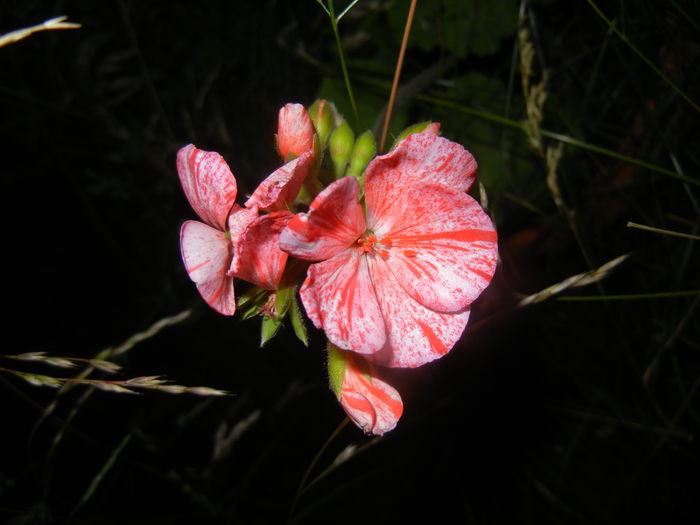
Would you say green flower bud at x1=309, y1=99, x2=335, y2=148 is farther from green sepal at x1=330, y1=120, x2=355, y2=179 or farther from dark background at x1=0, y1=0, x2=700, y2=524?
dark background at x1=0, y1=0, x2=700, y2=524

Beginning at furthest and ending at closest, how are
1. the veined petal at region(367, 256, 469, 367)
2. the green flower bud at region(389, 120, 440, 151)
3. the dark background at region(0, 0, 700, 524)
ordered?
the dark background at region(0, 0, 700, 524) → the green flower bud at region(389, 120, 440, 151) → the veined petal at region(367, 256, 469, 367)

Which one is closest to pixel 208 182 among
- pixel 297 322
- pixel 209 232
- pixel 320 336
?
pixel 209 232

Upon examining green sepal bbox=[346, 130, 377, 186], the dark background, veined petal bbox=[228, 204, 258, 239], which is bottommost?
the dark background

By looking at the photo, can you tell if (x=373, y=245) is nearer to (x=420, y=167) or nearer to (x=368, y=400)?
(x=420, y=167)

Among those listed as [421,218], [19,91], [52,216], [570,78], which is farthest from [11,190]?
[570,78]

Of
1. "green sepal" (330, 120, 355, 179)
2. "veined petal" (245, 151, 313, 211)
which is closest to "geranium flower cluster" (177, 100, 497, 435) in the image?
"veined petal" (245, 151, 313, 211)

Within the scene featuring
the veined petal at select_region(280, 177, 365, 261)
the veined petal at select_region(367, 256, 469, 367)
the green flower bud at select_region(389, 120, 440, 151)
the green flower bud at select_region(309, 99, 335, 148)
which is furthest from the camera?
the green flower bud at select_region(309, 99, 335, 148)
